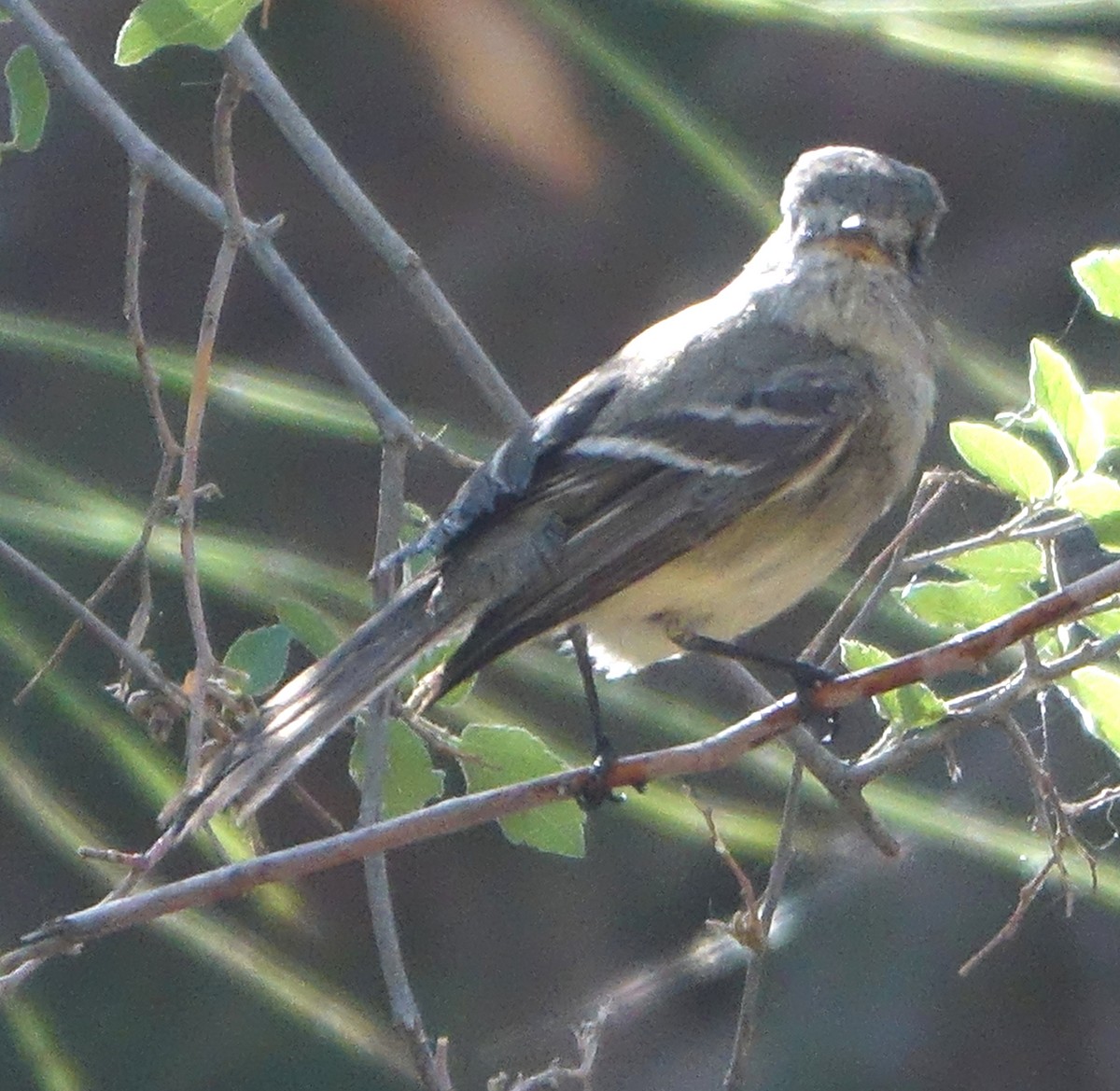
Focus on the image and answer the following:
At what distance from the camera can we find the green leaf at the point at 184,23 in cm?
219

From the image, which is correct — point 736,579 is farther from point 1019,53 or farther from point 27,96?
point 1019,53

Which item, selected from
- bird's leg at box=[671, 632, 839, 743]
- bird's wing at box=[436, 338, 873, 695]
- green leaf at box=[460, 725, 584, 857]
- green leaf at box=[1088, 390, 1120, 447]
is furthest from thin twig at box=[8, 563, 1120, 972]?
bird's leg at box=[671, 632, 839, 743]

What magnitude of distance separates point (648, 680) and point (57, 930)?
245 centimetres

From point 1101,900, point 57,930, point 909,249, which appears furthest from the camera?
point 1101,900

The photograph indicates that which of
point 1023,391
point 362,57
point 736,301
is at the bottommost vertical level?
point 1023,391

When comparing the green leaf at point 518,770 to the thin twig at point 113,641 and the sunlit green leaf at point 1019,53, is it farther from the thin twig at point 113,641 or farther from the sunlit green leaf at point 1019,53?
the sunlit green leaf at point 1019,53

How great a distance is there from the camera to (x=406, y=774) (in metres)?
2.50

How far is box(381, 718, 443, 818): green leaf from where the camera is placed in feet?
8.18

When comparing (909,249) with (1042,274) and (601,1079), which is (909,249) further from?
(601,1079)

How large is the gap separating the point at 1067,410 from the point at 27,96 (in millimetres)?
1341

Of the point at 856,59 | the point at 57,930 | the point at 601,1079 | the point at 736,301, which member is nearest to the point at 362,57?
the point at 856,59

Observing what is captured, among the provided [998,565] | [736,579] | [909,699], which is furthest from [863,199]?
[909,699]

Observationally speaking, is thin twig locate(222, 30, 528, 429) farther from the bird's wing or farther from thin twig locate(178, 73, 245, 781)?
the bird's wing

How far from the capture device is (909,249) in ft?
10.5
